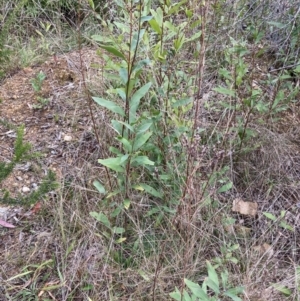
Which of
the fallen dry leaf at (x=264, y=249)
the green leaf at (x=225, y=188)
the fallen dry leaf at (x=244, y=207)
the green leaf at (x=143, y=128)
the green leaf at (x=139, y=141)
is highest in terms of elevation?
the green leaf at (x=143, y=128)

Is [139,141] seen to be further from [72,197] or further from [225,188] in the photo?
[72,197]

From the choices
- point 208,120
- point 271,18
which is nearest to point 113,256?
point 208,120

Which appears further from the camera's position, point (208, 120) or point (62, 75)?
point (62, 75)

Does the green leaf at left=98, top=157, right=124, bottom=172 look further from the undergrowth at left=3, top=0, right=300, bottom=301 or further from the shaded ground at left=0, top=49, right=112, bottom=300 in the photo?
the shaded ground at left=0, top=49, right=112, bottom=300

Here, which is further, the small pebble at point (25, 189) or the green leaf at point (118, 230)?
the small pebble at point (25, 189)

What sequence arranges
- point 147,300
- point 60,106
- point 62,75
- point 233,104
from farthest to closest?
point 62,75
point 60,106
point 233,104
point 147,300

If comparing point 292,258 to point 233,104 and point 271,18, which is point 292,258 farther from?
point 271,18

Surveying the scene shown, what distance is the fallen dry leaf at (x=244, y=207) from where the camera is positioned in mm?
2320

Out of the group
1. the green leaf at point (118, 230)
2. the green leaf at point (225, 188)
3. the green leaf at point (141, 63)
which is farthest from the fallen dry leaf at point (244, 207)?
the green leaf at point (141, 63)

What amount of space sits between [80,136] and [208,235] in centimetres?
106

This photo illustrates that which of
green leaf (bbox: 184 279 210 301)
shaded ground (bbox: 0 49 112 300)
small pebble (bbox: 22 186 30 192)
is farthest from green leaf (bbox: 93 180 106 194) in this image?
green leaf (bbox: 184 279 210 301)

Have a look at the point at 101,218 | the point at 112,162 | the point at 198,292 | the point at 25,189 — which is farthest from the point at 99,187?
the point at 198,292

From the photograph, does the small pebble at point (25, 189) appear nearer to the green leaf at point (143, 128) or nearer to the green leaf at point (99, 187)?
the green leaf at point (99, 187)

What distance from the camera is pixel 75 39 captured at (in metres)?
3.77
